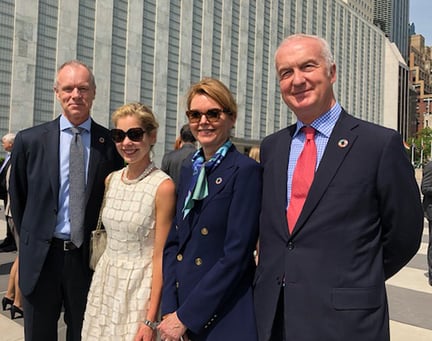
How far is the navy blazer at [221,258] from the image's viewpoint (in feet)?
6.84

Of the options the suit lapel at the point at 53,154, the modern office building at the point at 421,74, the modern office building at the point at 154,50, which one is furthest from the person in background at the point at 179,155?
the modern office building at the point at 421,74

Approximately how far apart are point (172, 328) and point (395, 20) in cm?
17152

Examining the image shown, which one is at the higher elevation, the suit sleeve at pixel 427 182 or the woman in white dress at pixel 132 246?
the suit sleeve at pixel 427 182

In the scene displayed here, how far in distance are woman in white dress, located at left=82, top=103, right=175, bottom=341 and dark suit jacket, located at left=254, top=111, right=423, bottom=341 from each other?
819 millimetres

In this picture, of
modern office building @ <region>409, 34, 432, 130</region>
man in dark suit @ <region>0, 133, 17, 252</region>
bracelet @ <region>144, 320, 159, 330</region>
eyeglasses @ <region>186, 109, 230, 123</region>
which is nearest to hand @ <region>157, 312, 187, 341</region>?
bracelet @ <region>144, 320, 159, 330</region>

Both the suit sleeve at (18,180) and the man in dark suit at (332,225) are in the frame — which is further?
the suit sleeve at (18,180)

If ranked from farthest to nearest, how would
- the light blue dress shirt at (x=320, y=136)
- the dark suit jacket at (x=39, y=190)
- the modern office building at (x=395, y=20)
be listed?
1. the modern office building at (x=395, y=20)
2. the dark suit jacket at (x=39, y=190)
3. the light blue dress shirt at (x=320, y=136)

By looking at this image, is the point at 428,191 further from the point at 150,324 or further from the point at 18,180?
the point at 18,180

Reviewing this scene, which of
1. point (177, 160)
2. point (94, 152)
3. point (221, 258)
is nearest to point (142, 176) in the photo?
point (94, 152)

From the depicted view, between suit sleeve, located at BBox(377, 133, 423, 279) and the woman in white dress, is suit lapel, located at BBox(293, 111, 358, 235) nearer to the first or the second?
suit sleeve, located at BBox(377, 133, 423, 279)

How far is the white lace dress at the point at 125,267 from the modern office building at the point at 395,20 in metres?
155

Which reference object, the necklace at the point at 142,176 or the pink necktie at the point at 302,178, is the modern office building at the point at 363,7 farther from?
the pink necktie at the point at 302,178

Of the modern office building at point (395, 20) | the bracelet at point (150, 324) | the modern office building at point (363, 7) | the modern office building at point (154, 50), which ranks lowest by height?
the bracelet at point (150, 324)

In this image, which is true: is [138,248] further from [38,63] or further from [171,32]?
[171,32]
